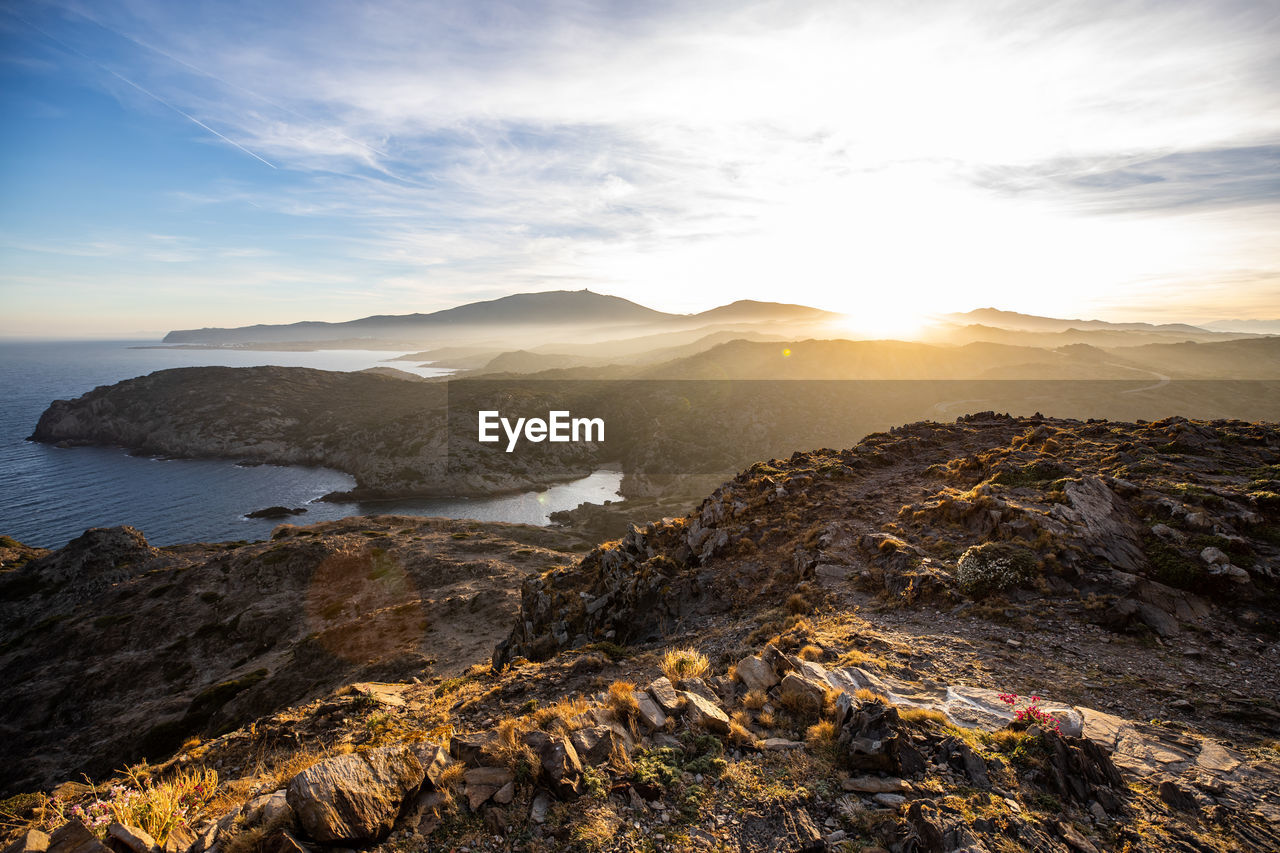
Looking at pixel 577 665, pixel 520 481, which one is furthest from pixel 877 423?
pixel 577 665

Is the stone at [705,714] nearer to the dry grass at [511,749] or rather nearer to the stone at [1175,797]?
the dry grass at [511,749]

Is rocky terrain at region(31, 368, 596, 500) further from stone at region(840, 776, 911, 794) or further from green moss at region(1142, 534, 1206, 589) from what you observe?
stone at region(840, 776, 911, 794)

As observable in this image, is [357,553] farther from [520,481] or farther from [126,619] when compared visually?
[520,481]

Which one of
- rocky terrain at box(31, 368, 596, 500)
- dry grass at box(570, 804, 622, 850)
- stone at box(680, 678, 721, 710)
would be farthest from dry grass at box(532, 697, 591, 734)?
rocky terrain at box(31, 368, 596, 500)

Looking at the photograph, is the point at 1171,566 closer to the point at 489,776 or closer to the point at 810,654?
the point at 810,654

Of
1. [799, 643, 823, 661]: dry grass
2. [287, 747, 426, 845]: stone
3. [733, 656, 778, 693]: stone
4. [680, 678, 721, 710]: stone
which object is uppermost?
[287, 747, 426, 845]: stone

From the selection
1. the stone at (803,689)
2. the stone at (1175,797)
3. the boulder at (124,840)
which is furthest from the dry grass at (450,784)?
the stone at (1175,797)
